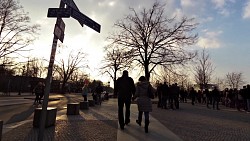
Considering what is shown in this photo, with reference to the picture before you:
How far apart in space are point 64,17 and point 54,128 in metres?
4.63

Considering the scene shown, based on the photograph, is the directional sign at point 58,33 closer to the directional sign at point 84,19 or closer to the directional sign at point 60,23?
the directional sign at point 60,23

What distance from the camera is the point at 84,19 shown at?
5316 millimetres

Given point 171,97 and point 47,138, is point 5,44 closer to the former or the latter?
point 171,97

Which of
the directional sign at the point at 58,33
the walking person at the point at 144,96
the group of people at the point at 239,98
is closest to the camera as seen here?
the directional sign at the point at 58,33

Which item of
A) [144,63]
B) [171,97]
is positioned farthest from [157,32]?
[171,97]

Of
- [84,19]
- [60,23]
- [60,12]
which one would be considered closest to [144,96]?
[84,19]

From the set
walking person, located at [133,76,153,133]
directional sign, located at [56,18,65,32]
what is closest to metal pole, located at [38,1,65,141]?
directional sign, located at [56,18,65,32]

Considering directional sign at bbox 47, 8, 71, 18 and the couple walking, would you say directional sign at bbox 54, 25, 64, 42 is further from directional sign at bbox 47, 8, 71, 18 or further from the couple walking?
the couple walking

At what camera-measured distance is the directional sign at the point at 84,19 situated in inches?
203

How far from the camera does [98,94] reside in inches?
922

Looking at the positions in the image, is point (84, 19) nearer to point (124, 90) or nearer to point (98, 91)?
point (124, 90)

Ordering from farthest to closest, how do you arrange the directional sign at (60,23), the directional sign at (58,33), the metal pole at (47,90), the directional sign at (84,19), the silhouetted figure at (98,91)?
the silhouetted figure at (98,91) → the directional sign at (84,19) → the directional sign at (60,23) → the directional sign at (58,33) → the metal pole at (47,90)

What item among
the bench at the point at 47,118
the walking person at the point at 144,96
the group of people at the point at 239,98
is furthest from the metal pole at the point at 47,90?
the group of people at the point at 239,98

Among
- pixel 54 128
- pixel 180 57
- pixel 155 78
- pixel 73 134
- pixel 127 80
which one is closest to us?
pixel 73 134
